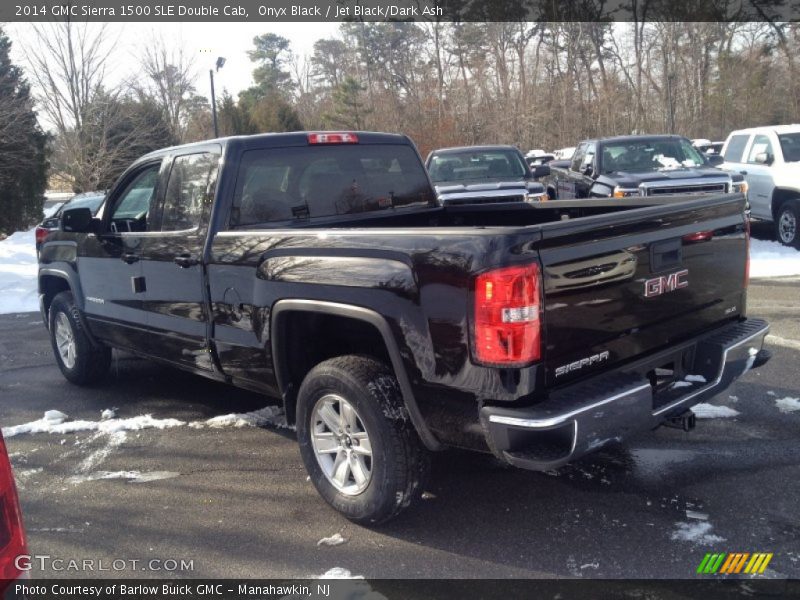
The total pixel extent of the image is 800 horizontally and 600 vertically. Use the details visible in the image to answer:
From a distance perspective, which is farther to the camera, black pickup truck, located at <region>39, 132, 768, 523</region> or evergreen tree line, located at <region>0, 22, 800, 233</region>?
evergreen tree line, located at <region>0, 22, 800, 233</region>

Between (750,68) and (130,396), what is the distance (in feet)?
126

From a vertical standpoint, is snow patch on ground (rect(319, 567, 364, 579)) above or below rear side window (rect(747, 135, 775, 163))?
below

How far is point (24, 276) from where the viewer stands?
1402cm

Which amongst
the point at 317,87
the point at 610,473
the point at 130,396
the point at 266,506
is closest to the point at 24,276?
the point at 130,396

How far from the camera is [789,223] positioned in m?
12.3

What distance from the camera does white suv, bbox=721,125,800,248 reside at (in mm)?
12289

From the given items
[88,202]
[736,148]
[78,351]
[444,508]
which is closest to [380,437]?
[444,508]

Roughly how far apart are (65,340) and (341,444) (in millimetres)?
3861

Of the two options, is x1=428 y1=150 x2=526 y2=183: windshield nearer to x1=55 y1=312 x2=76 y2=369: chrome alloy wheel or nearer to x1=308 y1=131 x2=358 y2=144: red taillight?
x1=55 y1=312 x2=76 y2=369: chrome alloy wheel

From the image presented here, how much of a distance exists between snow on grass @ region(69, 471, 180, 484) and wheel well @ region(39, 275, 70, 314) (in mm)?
2529

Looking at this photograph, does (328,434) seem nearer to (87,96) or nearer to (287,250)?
(287,250)

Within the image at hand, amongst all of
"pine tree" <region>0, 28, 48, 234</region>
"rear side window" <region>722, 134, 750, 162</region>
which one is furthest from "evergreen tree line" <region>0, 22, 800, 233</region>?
"rear side window" <region>722, 134, 750, 162</region>

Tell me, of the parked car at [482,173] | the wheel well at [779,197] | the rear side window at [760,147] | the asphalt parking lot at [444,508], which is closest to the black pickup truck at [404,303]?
the asphalt parking lot at [444,508]

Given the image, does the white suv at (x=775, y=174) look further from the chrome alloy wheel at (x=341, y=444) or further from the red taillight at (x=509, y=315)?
the red taillight at (x=509, y=315)
